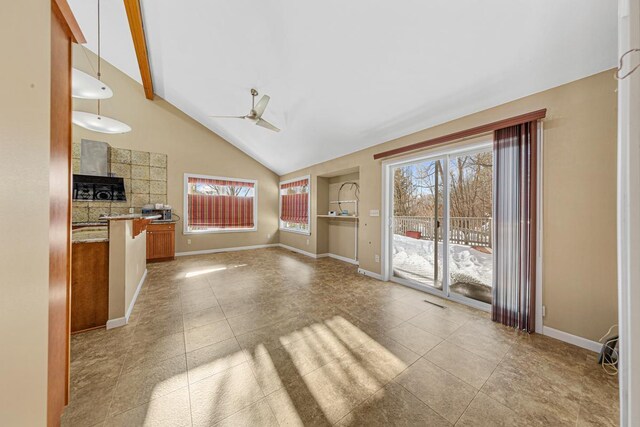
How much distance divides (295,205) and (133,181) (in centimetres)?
398

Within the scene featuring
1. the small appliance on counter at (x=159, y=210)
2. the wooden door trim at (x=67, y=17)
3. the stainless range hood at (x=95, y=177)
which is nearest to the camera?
the wooden door trim at (x=67, y=17)

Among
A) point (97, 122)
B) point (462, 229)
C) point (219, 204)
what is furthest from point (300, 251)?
point (97, 122)

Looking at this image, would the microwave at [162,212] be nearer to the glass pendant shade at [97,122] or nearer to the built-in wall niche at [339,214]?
the glass pendant shade at [97,122]

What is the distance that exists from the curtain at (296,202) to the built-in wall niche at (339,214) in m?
0.50

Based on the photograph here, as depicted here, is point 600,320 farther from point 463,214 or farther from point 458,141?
point 458,141

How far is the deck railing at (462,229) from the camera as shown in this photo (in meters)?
2.87

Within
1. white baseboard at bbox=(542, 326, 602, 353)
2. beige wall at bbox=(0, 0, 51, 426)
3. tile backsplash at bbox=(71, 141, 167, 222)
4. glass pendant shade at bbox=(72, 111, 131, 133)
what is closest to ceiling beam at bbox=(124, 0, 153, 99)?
tile backsplash at bbox=(71, 141, 167, 222)

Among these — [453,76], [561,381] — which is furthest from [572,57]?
[561,381]

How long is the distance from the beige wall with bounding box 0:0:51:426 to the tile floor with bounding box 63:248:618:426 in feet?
2.43

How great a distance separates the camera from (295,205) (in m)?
6.41

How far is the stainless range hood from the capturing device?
4477 millimetres

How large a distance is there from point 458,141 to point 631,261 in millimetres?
2607

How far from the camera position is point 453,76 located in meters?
2.36

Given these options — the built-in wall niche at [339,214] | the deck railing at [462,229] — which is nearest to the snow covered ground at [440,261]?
the deck railing at [462,229]
